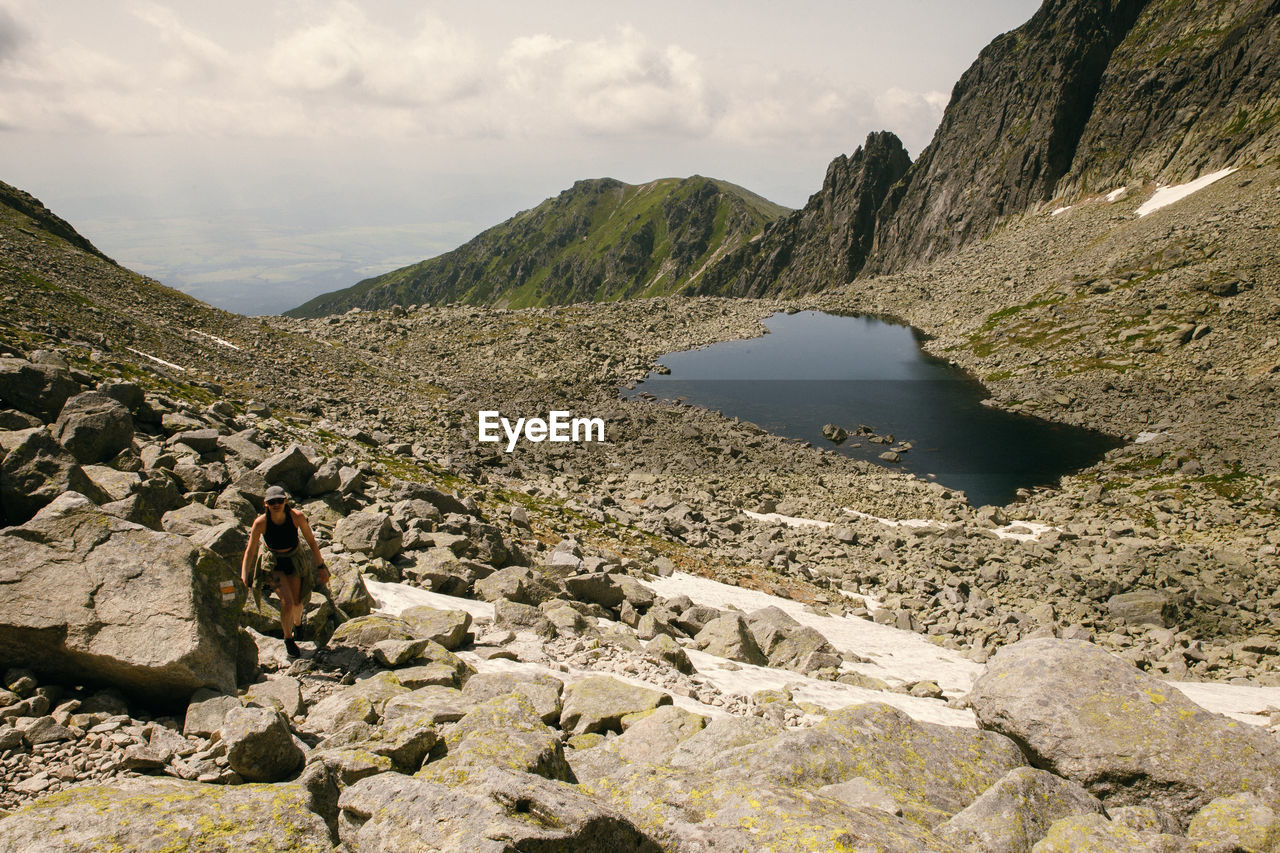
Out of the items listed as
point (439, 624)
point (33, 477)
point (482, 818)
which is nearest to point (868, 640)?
point (439, 624)

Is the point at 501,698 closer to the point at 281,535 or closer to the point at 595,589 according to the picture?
the point at 281,535

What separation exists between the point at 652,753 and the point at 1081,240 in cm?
12136

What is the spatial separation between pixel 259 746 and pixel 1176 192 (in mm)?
135445

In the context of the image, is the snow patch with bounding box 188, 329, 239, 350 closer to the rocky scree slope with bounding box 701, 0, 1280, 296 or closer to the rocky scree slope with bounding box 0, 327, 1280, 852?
the rocky scree slope with bounding box 0, 327, 1280, 852

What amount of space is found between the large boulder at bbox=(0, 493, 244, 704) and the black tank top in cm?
156

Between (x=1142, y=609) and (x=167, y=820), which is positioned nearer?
(x=167, y=820)

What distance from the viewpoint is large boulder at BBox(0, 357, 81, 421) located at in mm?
15305

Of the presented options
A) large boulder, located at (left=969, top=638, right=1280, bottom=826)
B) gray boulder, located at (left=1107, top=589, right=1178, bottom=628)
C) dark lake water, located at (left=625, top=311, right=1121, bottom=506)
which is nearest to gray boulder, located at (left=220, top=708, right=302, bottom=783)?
large boulder, located at (left=969, top=638, right=1280, bottom=826)

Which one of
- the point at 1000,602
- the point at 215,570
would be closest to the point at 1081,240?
the point at 1000,602

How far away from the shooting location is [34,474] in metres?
10.4

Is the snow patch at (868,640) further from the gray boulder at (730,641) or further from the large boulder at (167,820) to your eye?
the large boulder at (167,820)

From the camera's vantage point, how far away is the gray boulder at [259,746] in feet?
21.9

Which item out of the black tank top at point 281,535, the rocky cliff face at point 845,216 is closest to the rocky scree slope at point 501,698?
the black tank top at point 281,535

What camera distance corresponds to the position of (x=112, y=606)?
7996 mm
